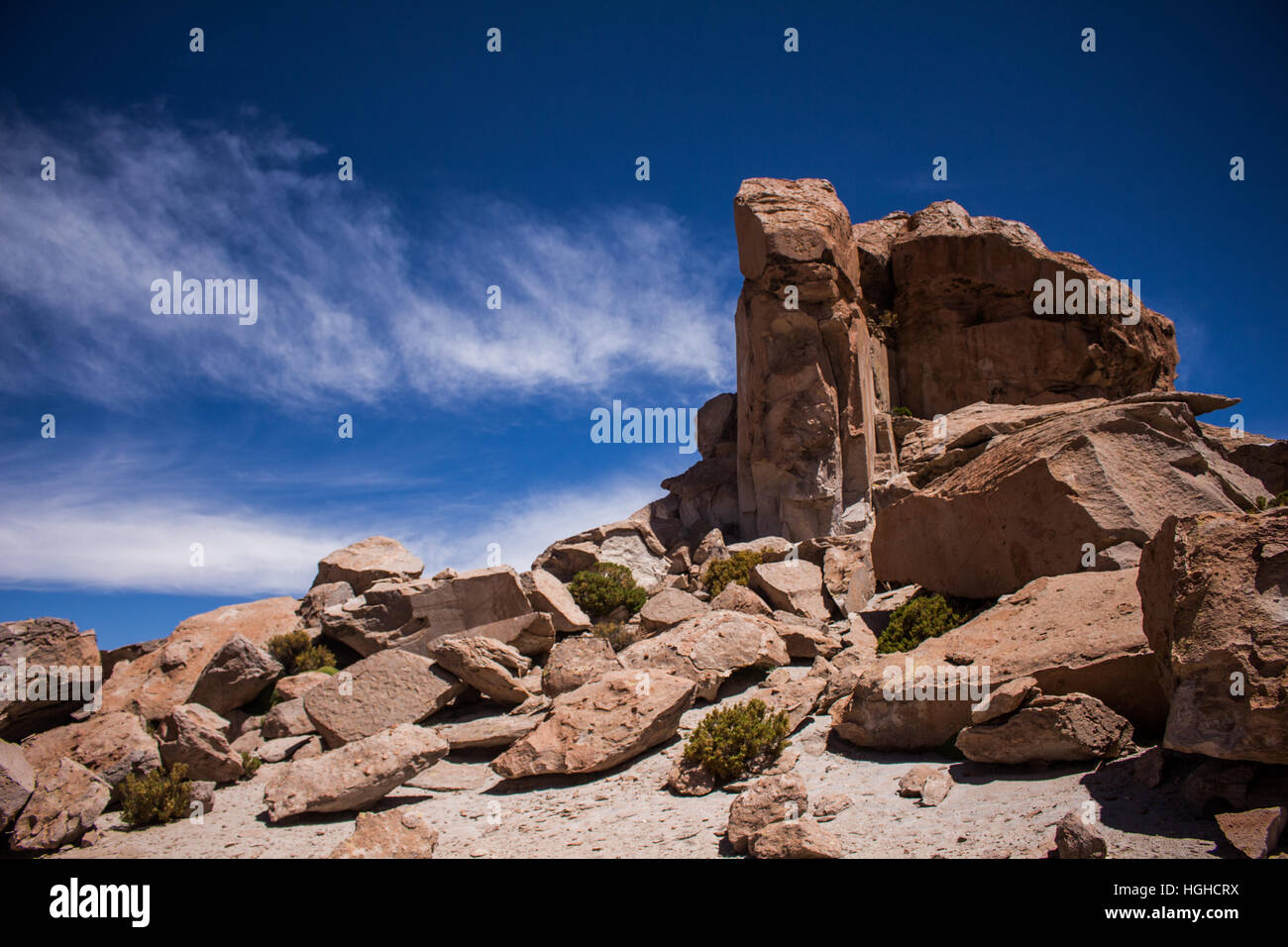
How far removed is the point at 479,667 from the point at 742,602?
5.42 meters

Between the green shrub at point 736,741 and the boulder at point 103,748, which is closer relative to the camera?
the green shrub at point 736,741

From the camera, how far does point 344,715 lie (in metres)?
11.4

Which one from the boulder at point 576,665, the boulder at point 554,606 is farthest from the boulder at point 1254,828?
the boulder at point 554,606

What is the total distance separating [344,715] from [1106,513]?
1076cm

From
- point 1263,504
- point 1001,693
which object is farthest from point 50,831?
point 1263,504

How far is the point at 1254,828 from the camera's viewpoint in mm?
Result: 4469

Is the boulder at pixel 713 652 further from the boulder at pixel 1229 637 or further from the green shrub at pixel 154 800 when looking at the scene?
the boulder at pixel 1229 637

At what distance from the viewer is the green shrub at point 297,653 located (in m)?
16.3

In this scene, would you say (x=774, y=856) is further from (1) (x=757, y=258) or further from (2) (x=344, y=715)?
(1) (x=757, y=258)

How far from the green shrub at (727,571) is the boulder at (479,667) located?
858 cm

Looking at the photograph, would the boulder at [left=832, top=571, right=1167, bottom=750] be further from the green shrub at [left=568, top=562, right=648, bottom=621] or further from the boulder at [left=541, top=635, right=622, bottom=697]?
the green shrub at [left=568, top=562, right=648, bottom=621]

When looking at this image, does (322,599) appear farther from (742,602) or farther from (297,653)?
(742,602)

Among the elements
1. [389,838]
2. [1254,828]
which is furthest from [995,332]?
[389,838]

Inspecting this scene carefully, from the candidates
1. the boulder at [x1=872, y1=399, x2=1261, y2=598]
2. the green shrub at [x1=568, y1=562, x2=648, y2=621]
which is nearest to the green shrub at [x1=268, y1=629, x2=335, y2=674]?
the green shrub at [x1=568, y1=562, x2=648, y2=621]
